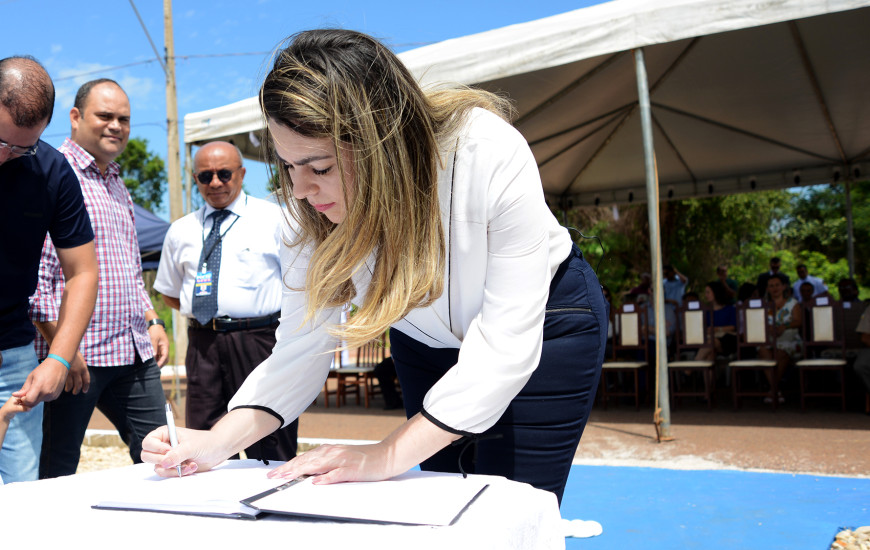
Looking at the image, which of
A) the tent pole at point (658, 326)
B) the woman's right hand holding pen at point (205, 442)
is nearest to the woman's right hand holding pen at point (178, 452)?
the woman's right hand holding pen at point (205, 442)

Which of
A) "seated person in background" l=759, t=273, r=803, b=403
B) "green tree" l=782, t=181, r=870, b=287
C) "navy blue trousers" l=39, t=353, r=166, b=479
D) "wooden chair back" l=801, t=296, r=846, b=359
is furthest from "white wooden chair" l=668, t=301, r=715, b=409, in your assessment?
"green tree" l=782, t=181, r=870, b=287

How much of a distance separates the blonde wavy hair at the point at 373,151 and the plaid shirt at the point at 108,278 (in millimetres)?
1932

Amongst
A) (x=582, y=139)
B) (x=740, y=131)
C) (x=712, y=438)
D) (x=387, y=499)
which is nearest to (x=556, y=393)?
(x=387, y=499)

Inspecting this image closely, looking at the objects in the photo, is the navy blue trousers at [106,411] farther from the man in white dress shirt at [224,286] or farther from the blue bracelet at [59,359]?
the blue bracelet at [59,359]

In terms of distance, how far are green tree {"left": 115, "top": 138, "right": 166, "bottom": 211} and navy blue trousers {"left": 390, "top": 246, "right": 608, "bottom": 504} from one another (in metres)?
32.3

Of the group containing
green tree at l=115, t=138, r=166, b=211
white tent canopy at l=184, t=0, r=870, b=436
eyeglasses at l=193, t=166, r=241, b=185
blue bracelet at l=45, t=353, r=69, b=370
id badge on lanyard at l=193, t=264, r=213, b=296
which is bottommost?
blue bracelet at l=45, t=353, r=69, b=370

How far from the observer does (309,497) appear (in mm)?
1082

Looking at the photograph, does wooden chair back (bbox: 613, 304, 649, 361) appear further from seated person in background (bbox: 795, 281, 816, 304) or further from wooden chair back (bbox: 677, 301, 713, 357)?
seated person in background (bbox: 795, 281, 816, 304)

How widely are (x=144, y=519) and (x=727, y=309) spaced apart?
28.0 feet

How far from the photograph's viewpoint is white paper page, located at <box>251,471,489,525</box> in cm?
97

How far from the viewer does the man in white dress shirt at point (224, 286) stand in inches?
140

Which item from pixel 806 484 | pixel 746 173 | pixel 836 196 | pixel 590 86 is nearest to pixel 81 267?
pixel 806 484

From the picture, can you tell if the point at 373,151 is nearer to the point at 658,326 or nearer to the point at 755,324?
the point at 658,326

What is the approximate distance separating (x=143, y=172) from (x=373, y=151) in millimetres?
33122
